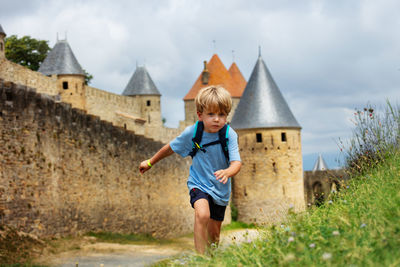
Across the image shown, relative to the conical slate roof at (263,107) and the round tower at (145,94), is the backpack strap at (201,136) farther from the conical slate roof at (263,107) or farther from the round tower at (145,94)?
the round tower at (145,94)

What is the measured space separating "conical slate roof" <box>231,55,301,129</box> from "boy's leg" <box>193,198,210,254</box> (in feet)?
78.2

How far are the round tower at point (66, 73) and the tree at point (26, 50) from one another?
4.15 metres

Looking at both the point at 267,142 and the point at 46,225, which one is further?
the point at 267,142

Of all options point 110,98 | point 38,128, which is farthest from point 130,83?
point 38,128

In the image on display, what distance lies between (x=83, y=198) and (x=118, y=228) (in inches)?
A: 89.9

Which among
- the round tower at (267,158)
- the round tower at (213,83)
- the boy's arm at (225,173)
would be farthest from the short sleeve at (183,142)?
the round tower at (213,83)

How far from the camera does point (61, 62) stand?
36156 millimetres

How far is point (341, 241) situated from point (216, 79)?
4579 cm

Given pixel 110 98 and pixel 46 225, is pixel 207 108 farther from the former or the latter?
pixel 110 98

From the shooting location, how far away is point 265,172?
27812 mm

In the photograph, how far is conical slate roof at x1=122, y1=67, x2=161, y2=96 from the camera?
48.3 meters

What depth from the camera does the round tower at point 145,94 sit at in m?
46.4

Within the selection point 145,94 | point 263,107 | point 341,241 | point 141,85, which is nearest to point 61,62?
point 145,94

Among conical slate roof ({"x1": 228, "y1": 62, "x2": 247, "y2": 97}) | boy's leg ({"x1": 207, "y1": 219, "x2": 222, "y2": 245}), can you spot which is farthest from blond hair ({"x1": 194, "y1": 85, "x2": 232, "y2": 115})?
conical slate roof ({"x1": 228, "y1": 62, "x2": 247, "y2": 97})
